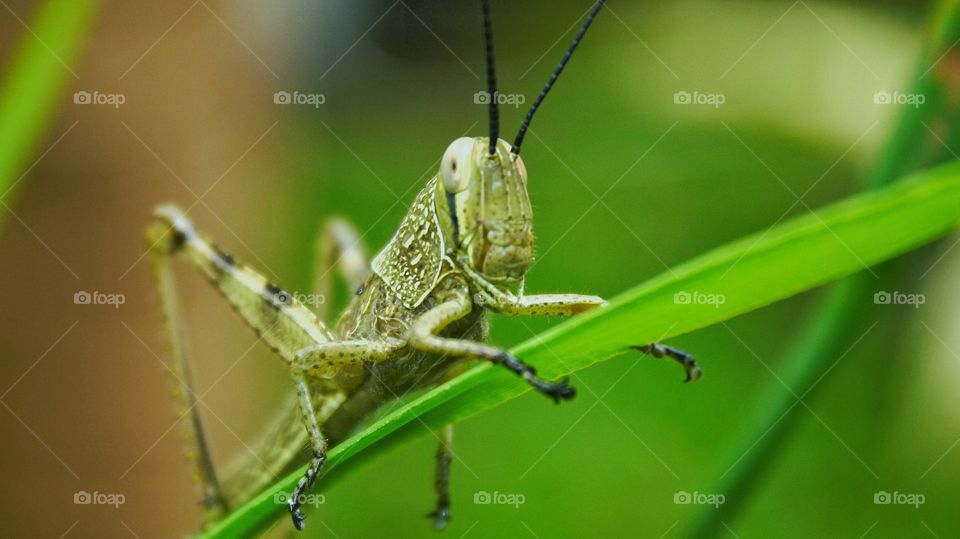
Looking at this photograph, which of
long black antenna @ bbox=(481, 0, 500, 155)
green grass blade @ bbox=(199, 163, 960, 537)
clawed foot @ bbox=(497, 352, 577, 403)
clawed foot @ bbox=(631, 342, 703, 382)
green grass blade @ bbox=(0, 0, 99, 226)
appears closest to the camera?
green grass blade @ bbox=(199, 163, 960, 537)

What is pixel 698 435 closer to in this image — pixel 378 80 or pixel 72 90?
pixel 378 80

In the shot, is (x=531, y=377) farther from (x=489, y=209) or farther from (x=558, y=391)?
(x=489, y=209)

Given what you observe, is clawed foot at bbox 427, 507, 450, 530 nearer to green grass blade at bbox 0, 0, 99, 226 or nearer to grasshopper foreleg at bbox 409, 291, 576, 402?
grasshopper foreleg at bbox 409, 291, 576, 402

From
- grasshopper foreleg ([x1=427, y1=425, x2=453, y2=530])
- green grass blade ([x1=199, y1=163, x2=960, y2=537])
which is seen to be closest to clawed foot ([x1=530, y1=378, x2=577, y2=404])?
green grass blade ([x1=199, y1=163, x2=960, y2=537])

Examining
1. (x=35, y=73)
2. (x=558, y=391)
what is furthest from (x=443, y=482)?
(x=35, y=73)

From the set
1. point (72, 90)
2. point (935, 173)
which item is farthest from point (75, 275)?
point (935, 173)

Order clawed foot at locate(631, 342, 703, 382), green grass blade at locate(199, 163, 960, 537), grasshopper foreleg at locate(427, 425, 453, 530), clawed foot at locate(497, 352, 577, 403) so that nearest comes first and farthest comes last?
green grass blade at locate(199, 163, 960, 537)
clawed foot at locate(497, 352, 577, 403)
clawed foot at locate(631, 342, 703, 382)
grasshopper foreleg at locate(427, 425, 453, 530)

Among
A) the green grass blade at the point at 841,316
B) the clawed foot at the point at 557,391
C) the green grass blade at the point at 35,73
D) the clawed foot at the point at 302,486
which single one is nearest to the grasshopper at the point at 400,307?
the clawed foot at the point at 302,486

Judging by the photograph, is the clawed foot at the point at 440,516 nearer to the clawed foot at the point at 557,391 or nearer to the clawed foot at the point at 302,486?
the clawed foot at the point at 302,486
